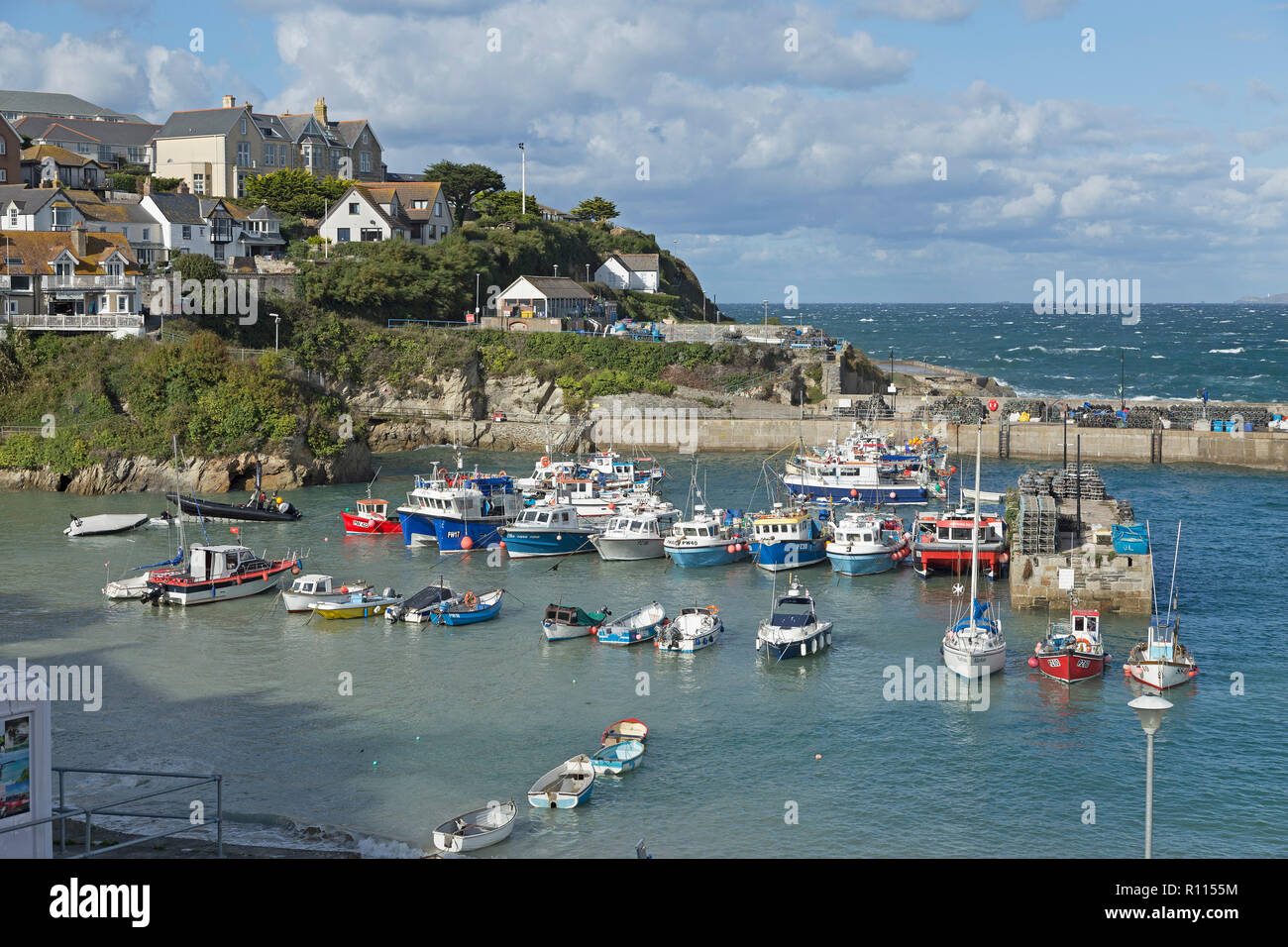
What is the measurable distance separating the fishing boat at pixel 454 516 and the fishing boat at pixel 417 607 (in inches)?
410

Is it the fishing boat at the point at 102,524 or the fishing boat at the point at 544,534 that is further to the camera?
the fishing boat at the point at 102,524

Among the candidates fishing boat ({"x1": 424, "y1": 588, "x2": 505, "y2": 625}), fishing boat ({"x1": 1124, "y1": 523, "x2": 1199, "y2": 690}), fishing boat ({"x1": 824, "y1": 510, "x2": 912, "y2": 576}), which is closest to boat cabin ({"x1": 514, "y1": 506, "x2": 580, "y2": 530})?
fishing boat ({"x1": 424, "y1": 588, "x2": 505, "y2": 625})

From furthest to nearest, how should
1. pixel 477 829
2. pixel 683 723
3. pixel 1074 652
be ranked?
pixel 1074 652 → pixel 683 723 → pixel 477 829

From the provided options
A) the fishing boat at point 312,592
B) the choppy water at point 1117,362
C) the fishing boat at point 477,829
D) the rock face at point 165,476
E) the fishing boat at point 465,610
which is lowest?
the fishing boat at point 477,829

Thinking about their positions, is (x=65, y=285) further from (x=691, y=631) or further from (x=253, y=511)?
(x=691, y=631)

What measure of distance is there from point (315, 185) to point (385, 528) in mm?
57226

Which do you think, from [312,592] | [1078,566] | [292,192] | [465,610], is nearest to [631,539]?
[465,610]

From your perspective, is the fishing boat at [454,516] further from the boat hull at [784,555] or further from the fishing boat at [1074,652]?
the fishing boat at [1074,652]

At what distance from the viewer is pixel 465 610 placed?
1512 inches

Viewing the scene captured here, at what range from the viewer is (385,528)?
51.9 meters

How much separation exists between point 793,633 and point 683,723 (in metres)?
6.59

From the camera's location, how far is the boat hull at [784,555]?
46.1 meters

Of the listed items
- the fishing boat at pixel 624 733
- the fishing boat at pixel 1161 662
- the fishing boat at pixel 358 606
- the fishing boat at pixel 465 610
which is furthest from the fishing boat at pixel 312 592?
the fishing boat at pixel 1161 662

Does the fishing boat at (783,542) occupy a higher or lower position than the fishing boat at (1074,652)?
higher
